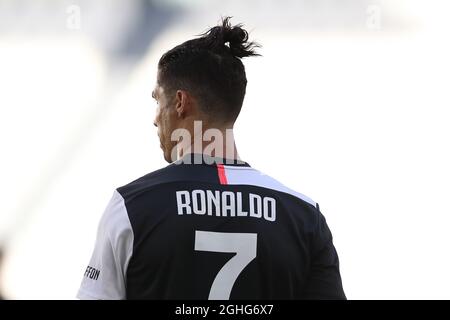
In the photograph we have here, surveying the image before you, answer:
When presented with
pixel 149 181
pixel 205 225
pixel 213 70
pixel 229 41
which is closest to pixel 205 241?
pixel 205 225

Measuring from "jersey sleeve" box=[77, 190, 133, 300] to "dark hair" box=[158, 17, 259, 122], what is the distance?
1.26ft

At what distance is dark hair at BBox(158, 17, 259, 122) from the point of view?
1746 millimetres

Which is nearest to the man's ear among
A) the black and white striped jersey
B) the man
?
the man

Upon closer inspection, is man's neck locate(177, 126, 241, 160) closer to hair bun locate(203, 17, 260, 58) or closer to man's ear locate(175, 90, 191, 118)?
man's ear locate(175, 90, 191, 118)

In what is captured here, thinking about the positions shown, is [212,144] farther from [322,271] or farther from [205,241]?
[322,271]

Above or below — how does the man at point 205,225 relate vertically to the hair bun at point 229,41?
below

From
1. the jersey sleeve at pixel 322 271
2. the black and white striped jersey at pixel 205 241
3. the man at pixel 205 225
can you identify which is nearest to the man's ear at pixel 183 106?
the man at pixel 205 225

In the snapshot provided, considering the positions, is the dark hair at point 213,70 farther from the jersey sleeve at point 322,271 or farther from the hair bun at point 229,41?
the jersey sleeve at point 322,271

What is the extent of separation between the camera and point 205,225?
155 centimetres

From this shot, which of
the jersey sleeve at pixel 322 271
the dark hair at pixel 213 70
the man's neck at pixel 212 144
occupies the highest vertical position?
the dark hair at pixel 213 70

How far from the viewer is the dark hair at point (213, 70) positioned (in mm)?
1746

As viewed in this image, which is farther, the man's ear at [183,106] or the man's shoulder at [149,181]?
the man's ear at [183,106]
